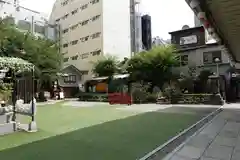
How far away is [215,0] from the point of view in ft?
14.0

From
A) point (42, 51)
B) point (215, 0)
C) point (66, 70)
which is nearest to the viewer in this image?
point (215, 0)

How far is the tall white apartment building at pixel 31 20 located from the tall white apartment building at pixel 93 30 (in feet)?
7.62

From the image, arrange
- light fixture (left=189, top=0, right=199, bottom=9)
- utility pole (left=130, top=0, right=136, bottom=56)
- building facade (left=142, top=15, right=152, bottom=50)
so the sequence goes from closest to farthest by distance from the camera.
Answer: light fixture (left=189, top=0, right=199, bottom=9) < utility pole (left=130, top=0, right=136, bottom=56) < building facade (left=142, top=15, right=152, bottom=50)

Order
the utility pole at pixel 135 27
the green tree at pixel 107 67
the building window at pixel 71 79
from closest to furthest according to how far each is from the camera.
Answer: the green tree at pixel 107 67
the building window at pixel 71 79
the utility pole at pixel 135 27

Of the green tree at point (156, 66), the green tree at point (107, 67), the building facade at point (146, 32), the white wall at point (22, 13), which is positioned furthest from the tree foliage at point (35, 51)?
the building facade at point (146, 32)

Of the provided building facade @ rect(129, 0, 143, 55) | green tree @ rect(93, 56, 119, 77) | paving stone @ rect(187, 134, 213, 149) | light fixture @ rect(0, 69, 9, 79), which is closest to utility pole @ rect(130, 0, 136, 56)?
building facade @ rect(129, 0, 143, 55)

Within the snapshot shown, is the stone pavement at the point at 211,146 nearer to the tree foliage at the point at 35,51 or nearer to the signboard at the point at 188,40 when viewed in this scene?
the signboard at the point at 188,40

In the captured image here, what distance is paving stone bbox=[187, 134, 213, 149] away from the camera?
5720 millimetres

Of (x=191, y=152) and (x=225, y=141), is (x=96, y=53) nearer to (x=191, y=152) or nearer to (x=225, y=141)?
(x=225, y=141)

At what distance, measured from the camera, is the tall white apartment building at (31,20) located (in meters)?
39.0

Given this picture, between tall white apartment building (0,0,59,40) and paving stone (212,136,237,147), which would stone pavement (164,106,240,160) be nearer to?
paving stone (212,136,237,147)

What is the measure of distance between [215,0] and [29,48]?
2287 centimetres

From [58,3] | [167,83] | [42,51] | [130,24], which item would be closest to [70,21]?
[58,3]

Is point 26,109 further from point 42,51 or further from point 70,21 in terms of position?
point 70,21
